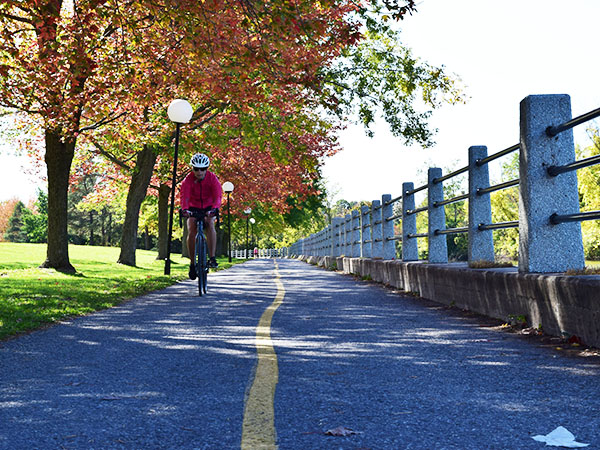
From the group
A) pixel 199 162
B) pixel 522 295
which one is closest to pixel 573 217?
pixel 522 295

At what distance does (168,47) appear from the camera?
1639 centimetres

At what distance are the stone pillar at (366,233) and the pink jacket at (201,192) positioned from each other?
7.59 m

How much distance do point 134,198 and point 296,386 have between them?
21374 millimetres

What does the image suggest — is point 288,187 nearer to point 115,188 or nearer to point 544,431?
point 115,188

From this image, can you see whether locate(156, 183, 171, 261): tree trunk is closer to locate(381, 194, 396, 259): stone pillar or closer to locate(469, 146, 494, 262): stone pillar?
locate(381, 194, 396, 259): stone pillar

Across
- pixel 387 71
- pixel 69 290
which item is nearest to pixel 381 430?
pixel 69 290

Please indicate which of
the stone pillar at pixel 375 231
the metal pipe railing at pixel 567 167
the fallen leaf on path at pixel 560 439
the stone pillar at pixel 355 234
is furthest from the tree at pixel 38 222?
the fallen leaf on path at pixel 560 439

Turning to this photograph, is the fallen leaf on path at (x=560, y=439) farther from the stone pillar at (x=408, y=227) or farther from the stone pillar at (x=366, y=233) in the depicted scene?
the stone pillar at (x=366, y=233)

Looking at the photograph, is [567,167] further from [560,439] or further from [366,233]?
[366,233]

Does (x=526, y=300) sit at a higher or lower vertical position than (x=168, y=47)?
lower

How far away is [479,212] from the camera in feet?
28.2

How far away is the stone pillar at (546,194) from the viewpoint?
6.40 metres

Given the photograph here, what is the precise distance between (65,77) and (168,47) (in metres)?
2.91

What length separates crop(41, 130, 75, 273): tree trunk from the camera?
1742 cm
